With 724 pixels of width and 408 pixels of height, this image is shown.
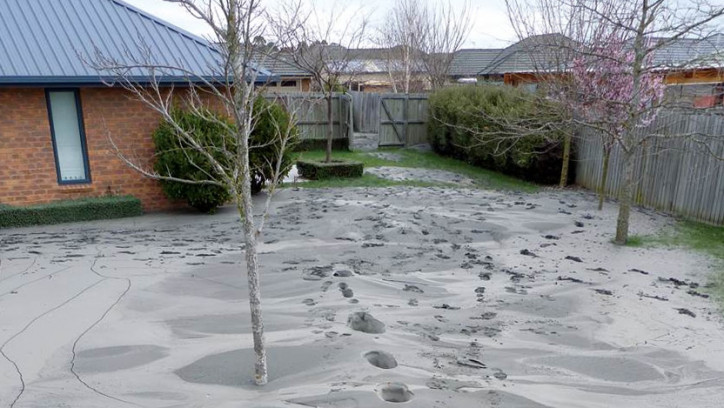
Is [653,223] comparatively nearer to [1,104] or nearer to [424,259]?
[424,259]

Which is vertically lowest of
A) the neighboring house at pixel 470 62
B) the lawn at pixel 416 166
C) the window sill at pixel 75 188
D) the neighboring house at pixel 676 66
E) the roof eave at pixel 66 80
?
the lawn at pixel 416 166

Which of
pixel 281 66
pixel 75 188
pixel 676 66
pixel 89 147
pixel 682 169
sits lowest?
pixel 75 188

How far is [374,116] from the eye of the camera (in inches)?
768

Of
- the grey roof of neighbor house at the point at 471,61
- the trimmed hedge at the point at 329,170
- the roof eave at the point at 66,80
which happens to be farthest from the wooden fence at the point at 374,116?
the grey roof of neighbor house at the point at 471,61

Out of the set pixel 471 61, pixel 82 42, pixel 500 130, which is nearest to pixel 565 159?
pixel 500 130

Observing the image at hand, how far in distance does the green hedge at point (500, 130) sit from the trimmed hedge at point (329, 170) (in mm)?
2889

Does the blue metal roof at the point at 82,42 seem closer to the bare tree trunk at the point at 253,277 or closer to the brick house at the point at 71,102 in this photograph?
the brick house at the point at 71,102

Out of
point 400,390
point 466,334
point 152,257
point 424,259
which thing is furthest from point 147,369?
point 424,259

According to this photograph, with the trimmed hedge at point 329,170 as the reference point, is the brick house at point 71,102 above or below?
above

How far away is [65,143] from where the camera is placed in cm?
1020

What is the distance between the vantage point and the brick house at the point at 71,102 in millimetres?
9602

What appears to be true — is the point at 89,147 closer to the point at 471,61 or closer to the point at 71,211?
the point at 71,211

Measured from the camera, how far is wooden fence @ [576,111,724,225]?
937 centimetres

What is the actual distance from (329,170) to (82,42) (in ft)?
20.9
